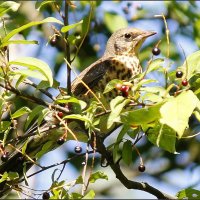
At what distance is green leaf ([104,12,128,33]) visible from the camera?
5.44 meters

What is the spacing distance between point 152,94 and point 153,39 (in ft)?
10.4

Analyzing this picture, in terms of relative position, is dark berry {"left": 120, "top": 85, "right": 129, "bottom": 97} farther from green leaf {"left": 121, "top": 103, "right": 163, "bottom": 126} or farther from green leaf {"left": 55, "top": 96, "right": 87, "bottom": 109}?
green leaf {"left": 55, "top": 96, "right": 87, "bottom": 109}

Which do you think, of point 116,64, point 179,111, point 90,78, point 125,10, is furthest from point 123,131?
point 125,10

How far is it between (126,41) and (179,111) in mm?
2801

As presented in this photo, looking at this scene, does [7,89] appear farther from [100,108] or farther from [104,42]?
[104,42]

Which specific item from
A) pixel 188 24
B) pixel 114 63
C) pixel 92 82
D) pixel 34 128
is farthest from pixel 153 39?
pixel 34 128

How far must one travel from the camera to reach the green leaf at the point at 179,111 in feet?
8.44

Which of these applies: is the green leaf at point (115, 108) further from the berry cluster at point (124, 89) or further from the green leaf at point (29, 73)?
the green leaf at point (29, 73)

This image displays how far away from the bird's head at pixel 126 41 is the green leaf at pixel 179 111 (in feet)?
7.94

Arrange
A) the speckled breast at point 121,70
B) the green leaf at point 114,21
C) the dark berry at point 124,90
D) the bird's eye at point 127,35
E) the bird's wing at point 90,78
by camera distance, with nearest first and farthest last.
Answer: the dark berry at point 124,90
the bird's wing at point 90,78
the speckled breast at point 121,70
the bird's eye at point 127,35
the green leaf at point 114,21

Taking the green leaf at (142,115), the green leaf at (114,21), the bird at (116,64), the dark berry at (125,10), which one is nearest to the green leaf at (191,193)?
the green leaf at (142,115)

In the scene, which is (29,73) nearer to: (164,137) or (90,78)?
(164,137)

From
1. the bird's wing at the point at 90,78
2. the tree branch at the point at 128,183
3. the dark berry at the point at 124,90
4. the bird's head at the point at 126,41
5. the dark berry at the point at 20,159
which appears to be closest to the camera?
the dark berry at the point at 124,90

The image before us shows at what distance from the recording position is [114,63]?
16.1ft
